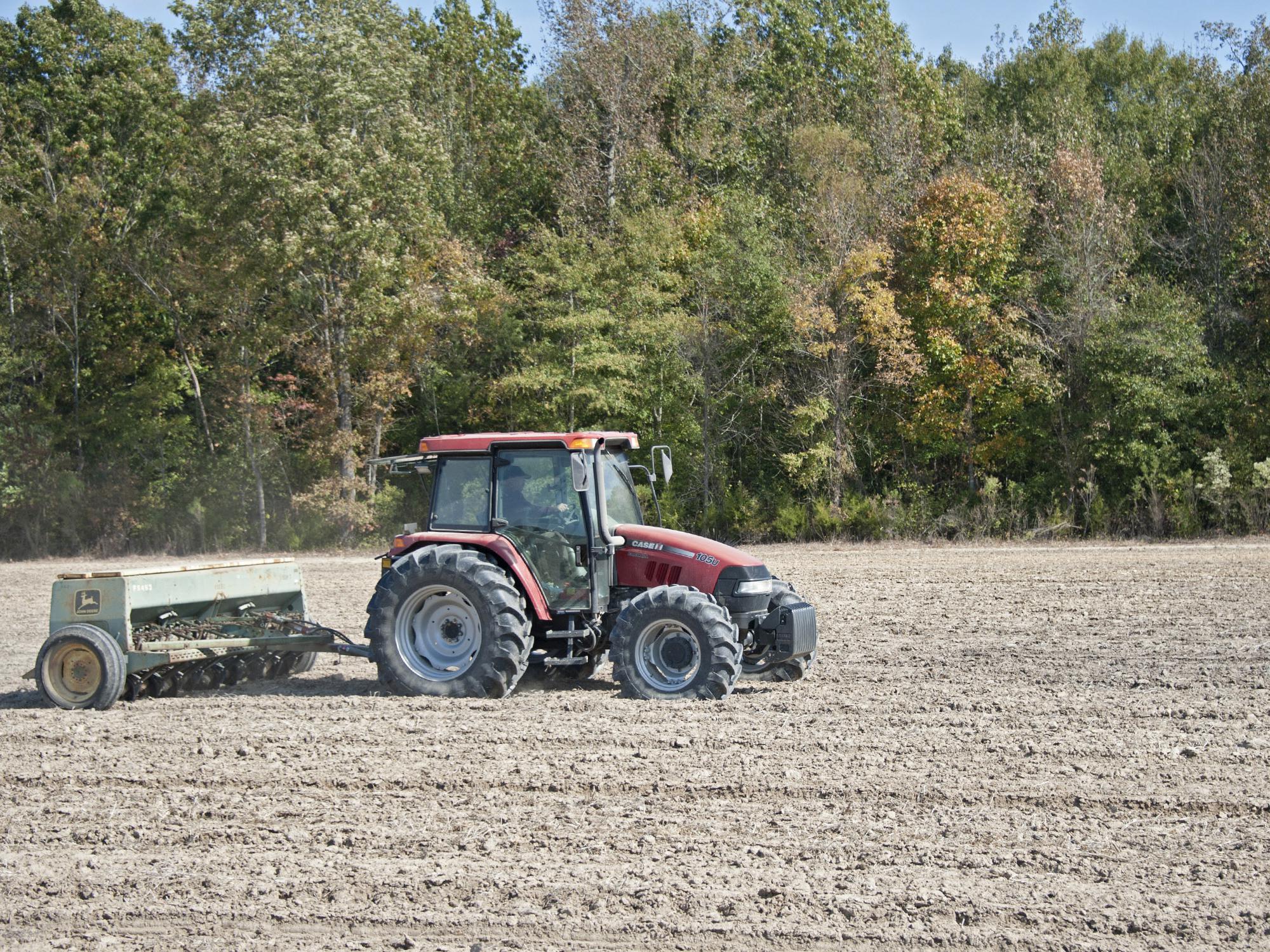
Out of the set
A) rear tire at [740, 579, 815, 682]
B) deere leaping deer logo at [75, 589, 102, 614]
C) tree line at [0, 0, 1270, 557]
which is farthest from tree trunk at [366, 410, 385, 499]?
rear tire at [740, 579, 815, 682]

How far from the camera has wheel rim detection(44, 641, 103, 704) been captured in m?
9.25

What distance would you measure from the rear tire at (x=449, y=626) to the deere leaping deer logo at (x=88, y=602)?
6.70ft

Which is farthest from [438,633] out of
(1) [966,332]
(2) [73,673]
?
(1) [966,332]

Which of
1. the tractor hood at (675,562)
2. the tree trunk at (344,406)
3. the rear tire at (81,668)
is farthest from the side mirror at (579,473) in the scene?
the tree trunk at (344,406)

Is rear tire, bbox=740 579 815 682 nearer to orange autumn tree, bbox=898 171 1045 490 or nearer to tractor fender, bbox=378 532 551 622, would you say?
tractor fender, bbox=378 532 551 622

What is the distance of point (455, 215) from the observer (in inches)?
1312

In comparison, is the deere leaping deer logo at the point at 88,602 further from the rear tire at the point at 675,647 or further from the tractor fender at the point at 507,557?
the rear tire at the point at 675,647

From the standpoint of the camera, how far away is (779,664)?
31.2ft

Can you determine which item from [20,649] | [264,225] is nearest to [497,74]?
[264,225]

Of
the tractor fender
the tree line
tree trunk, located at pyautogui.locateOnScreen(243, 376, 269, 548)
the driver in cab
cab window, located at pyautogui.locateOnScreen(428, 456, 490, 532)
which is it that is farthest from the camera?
tree trunk, located at pyautogui.locateOnScreen(243, 376, 269, 548)

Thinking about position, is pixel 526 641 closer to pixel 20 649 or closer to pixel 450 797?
pixel 450 797

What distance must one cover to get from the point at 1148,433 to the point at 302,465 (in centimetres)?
1900

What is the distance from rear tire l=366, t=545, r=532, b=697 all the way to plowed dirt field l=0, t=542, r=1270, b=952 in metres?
0.26

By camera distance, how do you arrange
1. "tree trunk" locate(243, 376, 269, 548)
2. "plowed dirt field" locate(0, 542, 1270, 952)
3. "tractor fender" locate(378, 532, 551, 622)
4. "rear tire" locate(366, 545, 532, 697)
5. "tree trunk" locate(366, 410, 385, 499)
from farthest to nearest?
1. "tree trunk" locate(243, 376, 269, 548)
2. "tree trunk" locate(366, 410, 385, 499)
3. "tractor fender" locate(378, 532, 551, 622)
4. "rear tire" locate(366, 545, 532, 697)
5. "plowed dirt field" locate(0, 542, 1270, 952)
